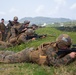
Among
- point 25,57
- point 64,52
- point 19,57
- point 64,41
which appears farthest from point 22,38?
point 64,41

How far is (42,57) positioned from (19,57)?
A: 105 cm

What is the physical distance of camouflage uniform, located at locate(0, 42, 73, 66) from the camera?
9.53 m

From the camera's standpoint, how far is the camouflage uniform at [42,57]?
9531 mm

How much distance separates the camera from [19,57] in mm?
10562

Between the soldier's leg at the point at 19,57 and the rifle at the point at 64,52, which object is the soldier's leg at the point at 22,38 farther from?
the rifle at the point at 64,52

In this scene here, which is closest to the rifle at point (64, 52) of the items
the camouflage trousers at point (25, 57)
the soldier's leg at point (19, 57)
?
the camouflage trousers at point (25, 57)

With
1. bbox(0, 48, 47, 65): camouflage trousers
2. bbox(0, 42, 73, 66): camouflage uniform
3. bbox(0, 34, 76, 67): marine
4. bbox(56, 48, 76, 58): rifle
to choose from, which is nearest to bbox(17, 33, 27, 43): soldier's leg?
bbox(0, 48, 47, 65): camouflage trousers

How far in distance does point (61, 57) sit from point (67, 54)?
0.74 ft

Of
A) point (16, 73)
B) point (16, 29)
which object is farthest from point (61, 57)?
A: point (16, 29)

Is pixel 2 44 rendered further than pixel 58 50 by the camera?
Yes

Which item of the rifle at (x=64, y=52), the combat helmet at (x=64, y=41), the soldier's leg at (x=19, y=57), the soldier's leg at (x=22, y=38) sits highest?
the combat helmet at (x=64, y=41)

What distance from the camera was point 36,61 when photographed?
10.2m

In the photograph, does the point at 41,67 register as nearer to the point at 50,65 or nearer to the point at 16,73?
the point at 50,65

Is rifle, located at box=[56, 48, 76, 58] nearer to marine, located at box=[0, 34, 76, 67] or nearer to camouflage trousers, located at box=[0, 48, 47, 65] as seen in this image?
marine, located at box=[0, 34, 76, 67]
